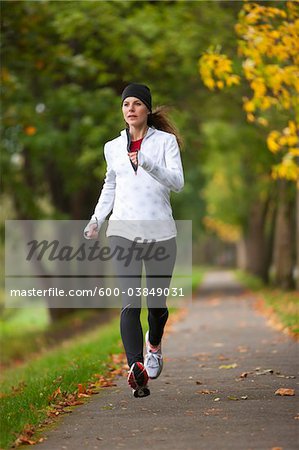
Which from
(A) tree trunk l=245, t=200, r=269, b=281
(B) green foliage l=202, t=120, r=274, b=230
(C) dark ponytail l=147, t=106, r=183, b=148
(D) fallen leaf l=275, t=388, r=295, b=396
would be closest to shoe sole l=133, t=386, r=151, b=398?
(D) fallen leaf l=275, t=388, r=295, b=396

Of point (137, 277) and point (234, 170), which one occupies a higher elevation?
point (137, 277)

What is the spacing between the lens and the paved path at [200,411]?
5.35 m

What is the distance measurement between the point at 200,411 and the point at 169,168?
5.78 feet

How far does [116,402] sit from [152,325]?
0.66 meters

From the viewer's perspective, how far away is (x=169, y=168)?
21.3 ft

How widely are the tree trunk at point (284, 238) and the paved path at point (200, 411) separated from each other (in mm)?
14431

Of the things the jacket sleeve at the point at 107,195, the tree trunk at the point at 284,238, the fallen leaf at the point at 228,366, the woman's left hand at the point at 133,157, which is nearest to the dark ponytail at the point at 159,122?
the jacket sleeve at the point at 107,195

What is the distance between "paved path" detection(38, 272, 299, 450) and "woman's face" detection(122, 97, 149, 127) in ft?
7.01

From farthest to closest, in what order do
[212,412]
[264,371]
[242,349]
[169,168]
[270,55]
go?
[242,349] → [270,55] → [264,371] → [169,168] → [212,412]

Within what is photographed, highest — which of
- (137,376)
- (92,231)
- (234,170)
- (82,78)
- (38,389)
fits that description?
(92,231)

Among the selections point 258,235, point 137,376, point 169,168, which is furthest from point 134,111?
A: point 258,235

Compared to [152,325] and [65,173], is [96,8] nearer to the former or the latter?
[65,173]

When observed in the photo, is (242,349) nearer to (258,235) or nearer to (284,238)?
(284,238)

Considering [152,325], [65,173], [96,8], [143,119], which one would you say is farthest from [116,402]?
[65,173]
